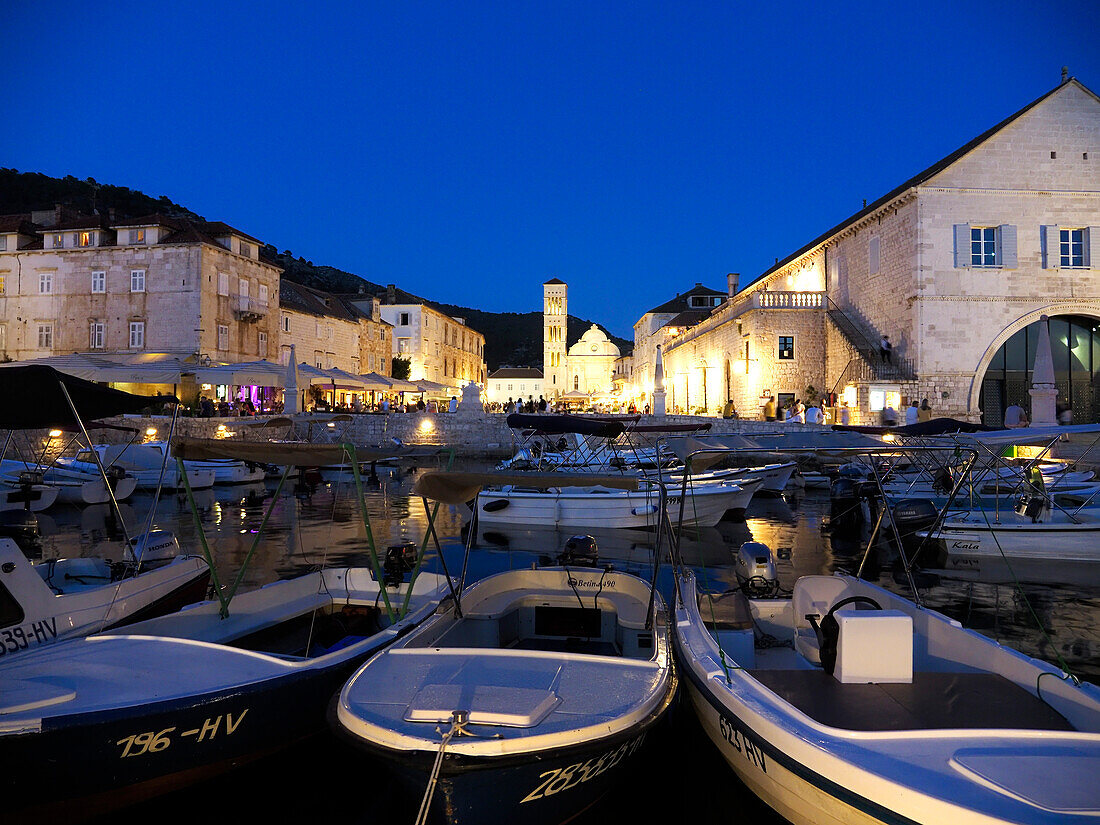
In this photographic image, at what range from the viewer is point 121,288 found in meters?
39.5

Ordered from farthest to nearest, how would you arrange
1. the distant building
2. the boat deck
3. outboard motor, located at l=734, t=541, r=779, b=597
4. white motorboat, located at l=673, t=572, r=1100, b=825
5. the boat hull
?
the distant building → outboard motor, located at l=734, t=541, r=779, b=597 → the boat deck → the boat hull → white motorboat, located at l=673, t=572, r=1100, b=825

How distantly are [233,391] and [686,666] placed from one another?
4119 cm

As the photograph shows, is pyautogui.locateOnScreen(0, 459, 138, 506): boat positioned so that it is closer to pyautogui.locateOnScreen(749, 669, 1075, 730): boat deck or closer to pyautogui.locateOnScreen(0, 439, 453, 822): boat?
pyautogui.locateOnScreen(0, 439, 453, 822): boat

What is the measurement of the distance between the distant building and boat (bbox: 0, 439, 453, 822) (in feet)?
322

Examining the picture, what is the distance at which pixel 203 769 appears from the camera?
5086mm

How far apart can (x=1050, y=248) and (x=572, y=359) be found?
76124mm

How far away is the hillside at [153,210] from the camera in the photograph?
234 feet

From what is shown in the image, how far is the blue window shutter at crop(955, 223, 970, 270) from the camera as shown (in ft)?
87.8

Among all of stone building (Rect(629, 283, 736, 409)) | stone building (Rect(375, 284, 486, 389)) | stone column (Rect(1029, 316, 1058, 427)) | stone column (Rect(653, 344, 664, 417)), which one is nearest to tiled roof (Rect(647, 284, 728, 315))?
stone building (Rect(629, 283, 736, 409))

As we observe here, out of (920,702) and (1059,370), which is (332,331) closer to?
(1059,370)

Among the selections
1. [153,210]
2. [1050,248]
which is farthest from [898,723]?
[153,210]

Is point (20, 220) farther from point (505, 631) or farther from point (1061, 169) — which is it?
point (1061, 169)

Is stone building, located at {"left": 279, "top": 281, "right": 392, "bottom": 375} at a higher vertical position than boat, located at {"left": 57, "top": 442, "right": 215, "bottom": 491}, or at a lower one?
higher

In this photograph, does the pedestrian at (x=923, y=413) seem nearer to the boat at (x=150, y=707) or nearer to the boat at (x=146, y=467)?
the boat at (x=150, y=707)
